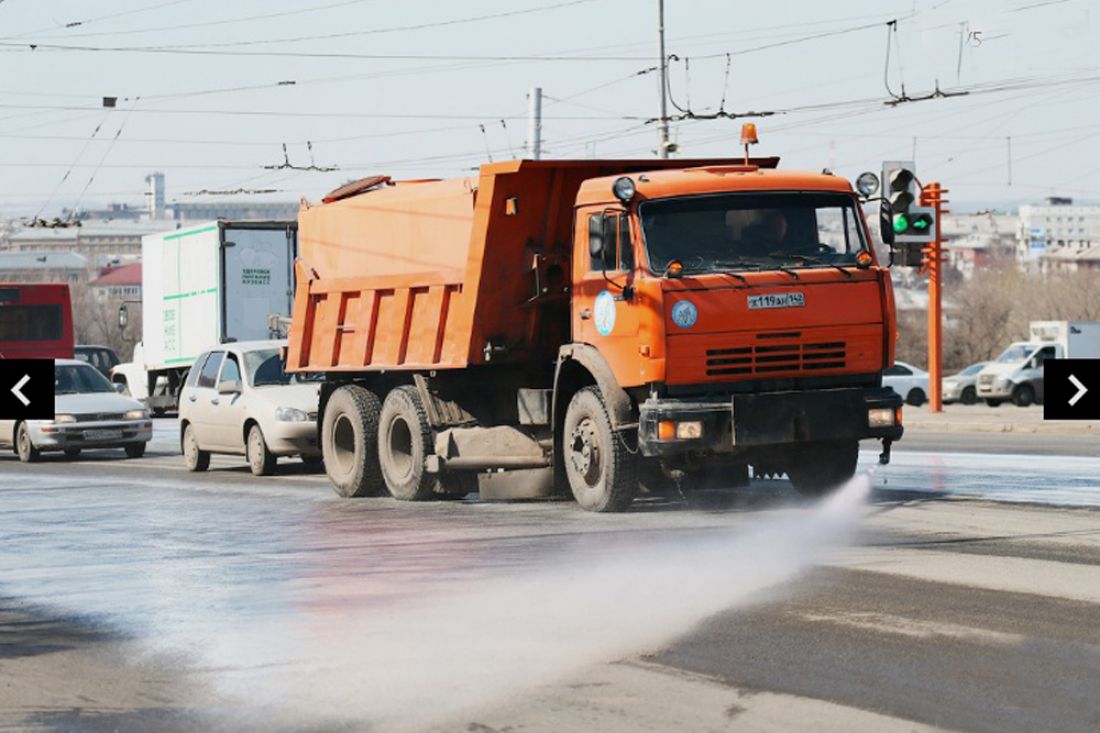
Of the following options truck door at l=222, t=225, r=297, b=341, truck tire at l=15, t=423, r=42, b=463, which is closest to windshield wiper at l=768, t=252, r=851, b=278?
truck tire at l=15, t=423, r=42, b=463

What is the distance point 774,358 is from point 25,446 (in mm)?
17268

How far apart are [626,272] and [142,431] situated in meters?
15.8

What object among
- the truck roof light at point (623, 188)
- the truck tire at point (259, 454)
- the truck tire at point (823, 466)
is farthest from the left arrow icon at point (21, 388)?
the truck roof light at point (623, 188)

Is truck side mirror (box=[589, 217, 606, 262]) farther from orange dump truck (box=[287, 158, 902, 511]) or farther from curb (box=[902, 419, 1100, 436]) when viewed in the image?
curb (box=[902, 419, 1100, 436])

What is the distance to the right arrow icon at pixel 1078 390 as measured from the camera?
80.5 feet

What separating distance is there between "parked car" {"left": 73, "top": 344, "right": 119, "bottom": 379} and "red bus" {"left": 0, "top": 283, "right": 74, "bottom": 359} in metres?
16.0

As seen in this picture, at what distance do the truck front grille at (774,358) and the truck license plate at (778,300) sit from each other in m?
0.25

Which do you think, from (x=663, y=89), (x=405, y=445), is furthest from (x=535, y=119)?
(x=405, y=445)

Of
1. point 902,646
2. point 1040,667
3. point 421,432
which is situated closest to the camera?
point 1040,667

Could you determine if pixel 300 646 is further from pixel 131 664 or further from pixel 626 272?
pixel 626 272

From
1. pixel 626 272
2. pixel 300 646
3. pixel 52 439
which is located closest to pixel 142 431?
pixel 52 439

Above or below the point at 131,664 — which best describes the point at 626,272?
above

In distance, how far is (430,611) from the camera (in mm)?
10742

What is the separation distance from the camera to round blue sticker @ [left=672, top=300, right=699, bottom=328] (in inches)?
624
